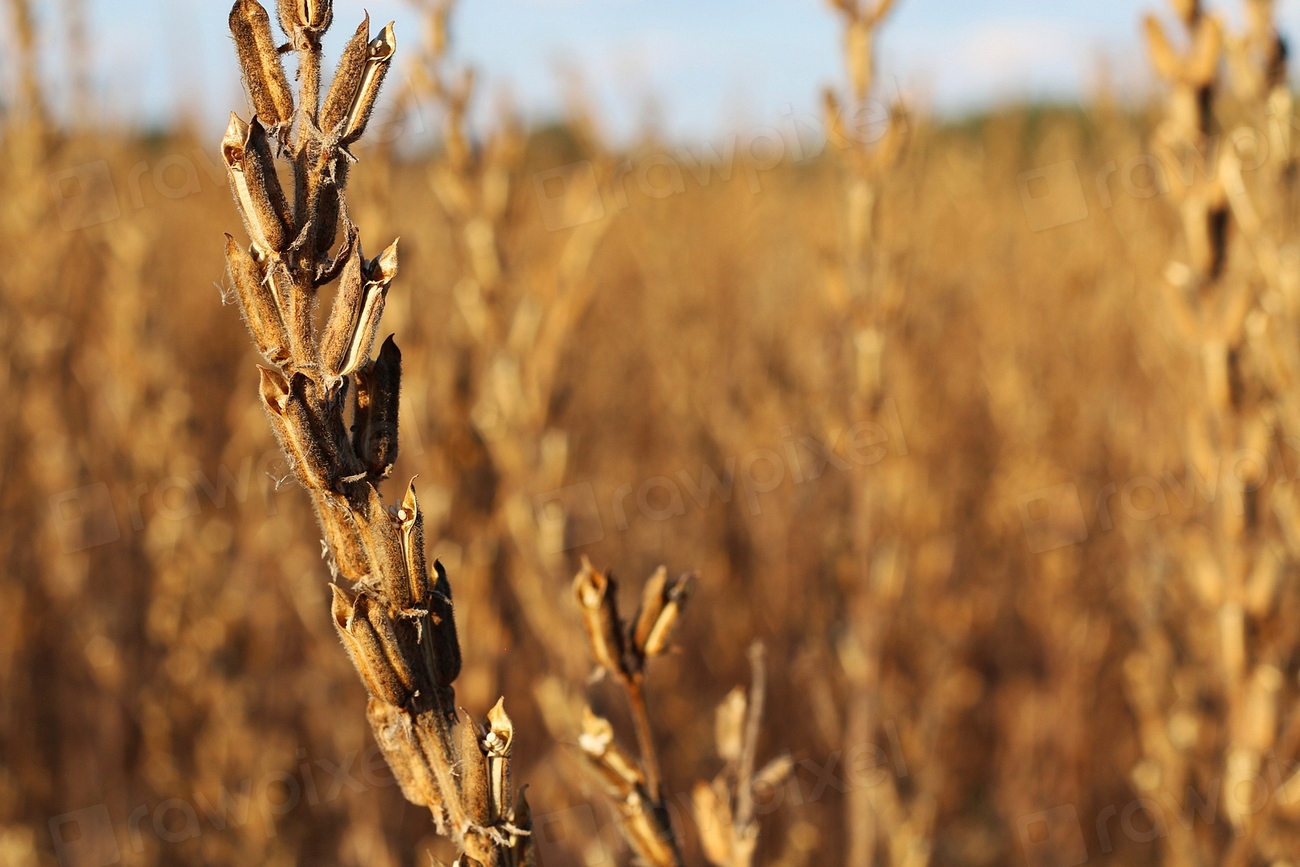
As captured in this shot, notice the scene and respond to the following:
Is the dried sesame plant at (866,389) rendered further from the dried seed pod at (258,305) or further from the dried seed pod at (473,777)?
the dried seed pod at (258,305)

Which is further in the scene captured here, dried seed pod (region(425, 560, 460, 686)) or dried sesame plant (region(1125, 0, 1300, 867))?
dried sesame plant (region(1125, 0, 1300, 867))

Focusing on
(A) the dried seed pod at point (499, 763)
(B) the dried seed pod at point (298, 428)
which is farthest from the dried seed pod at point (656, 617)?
(B) the dried seed pod at point (298, 428)

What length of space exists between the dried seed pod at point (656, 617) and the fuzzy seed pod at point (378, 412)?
0.22 meters

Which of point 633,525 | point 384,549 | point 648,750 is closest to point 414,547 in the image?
point 384,549

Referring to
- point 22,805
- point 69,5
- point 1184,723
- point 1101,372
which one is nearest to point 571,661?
point 1184,723

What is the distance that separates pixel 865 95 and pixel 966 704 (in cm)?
198

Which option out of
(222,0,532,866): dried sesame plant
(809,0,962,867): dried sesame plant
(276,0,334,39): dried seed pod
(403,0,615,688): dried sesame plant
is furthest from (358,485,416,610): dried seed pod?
(809,0,962,867): dried sesame plant

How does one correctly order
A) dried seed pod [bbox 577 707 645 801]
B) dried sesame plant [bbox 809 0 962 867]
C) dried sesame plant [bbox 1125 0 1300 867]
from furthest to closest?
dried sesame plant [bbox 809 0 962 867]
dried sesame plant [bbox 1125 0 1300 867]
dried seed pod [bbox 577 707 645 801]

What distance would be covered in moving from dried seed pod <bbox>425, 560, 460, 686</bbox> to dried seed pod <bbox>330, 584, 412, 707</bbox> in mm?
29

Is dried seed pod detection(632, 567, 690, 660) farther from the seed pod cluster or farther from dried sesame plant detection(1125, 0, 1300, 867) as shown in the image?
dried sesame plant detection(1125, 0, 1300, 867)

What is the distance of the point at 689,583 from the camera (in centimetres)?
72

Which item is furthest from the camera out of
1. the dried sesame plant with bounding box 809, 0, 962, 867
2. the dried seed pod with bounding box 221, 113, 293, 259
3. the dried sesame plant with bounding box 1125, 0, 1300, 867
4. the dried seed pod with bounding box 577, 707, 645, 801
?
the dried sesame plant with bounding box 809, 0, 962, 867

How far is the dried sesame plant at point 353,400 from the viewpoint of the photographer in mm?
505

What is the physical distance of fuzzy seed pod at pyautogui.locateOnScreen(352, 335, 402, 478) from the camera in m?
0.54
